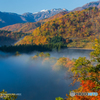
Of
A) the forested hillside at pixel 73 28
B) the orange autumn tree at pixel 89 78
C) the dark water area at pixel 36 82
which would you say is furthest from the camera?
the forested hillside at pixel 73 28

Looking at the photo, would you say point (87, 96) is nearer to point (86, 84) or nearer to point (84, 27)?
point (86, 84)

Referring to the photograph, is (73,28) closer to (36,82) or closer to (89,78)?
(36,82)

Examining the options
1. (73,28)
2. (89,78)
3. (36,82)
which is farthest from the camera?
(73,28)

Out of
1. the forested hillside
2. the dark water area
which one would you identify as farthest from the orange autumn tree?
the forested hillside

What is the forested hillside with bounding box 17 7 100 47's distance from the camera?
156 meters

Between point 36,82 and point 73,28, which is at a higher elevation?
point 73,28

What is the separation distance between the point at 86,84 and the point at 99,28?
168 m

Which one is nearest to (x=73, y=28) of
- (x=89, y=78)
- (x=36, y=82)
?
(x=36, y=82)

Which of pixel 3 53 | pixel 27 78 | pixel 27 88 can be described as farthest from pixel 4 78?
pixel 3 53

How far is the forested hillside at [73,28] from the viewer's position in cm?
15562

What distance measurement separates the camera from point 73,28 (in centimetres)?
17062

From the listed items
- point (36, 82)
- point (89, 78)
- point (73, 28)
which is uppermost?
point (73, 28)

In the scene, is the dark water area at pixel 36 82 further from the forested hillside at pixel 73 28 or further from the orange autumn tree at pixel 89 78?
the forested hillside at pixel 73 28

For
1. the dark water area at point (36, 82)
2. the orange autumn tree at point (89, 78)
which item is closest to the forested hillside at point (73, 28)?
the dark water area at point (36, 82)
